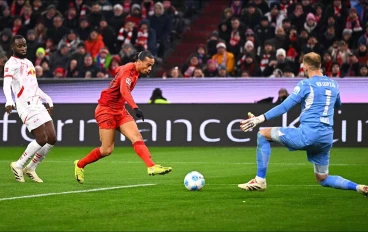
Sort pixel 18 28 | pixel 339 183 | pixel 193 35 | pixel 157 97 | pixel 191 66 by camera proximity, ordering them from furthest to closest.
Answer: pixel 193 35
pixel 18 28
pixel 191 66
pixel 157 97
pixel 339 183

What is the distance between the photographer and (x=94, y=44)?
86.9 feet

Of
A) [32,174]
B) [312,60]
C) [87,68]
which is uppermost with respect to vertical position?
[312,60]

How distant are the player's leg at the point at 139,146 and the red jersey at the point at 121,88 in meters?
0.30

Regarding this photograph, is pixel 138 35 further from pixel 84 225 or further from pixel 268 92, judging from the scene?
pixel 84 225

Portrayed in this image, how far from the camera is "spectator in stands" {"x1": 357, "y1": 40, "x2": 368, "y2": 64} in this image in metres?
24.2

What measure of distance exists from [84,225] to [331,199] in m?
3.71

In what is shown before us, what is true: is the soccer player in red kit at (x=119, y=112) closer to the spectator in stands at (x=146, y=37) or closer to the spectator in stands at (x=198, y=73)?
the spectator in stands at (x=198, y=73)

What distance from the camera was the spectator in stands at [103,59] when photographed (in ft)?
83.4

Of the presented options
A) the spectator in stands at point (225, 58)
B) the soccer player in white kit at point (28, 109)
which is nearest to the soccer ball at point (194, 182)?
the soccer player in white kit at point (28, 109)

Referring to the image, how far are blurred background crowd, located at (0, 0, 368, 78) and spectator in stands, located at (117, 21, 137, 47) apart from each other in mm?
29

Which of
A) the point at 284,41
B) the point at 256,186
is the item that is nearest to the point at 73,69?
the point at 284,41

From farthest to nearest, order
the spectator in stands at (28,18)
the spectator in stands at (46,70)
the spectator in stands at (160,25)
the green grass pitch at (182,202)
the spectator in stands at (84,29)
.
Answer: the spectator in stands at (28,18)
the spectator in stands at (84,29)
the spectator in stands at (160,25)
the spectator in stands at (46,70)
the green grass pitch at (182,202)

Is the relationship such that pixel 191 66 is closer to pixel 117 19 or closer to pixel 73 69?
pixel 73 69

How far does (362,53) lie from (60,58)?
8.34 metres
